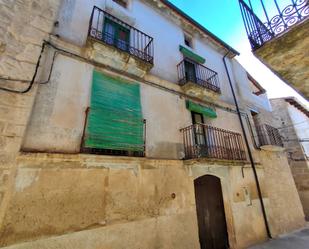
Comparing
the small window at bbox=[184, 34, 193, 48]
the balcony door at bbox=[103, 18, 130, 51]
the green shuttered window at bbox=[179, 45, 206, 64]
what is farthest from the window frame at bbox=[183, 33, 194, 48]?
the balcony door at bbox=[103, 18, 130, 51]

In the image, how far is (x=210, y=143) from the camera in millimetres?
7332

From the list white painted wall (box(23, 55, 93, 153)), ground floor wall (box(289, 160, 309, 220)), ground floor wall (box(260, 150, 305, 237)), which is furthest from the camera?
ground floor wall (box(289, 160, 309, 220))

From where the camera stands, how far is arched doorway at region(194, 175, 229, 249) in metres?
6.43

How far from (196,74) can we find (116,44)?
163 inches

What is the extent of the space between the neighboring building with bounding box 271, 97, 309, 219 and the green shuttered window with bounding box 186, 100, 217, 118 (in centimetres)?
856

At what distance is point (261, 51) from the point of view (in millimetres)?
3201

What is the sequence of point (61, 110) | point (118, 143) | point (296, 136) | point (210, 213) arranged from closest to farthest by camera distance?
point (61, 110), point (118, 143), point (210, 213), point (296, 136)

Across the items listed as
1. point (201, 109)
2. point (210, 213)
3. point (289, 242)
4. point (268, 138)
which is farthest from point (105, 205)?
point (268, 138)

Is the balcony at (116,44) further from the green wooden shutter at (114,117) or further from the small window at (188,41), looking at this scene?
the small window at (188,41)

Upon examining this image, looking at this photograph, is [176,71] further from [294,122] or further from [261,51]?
[294,122]

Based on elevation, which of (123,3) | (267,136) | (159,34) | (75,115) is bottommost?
(75,115)

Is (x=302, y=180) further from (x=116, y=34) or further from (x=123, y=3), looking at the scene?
(x=123, y=3)

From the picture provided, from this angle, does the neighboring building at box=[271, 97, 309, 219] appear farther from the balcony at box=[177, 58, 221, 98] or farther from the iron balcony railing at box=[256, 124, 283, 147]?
the balcony at box=[177, 58, 221, 98]

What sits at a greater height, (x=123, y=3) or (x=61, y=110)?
(x=123, y=3)
